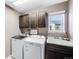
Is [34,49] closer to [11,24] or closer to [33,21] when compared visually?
[33,21]

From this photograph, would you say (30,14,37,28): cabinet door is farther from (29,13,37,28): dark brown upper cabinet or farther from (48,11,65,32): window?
(48,11,65,32): window

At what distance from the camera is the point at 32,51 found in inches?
113

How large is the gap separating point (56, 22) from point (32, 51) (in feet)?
4.27

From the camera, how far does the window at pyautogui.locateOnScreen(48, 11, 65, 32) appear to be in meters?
2.95

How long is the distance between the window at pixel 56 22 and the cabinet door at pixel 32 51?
91 centimetres

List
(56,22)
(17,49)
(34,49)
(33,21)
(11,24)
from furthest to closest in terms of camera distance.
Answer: (11,24) → (33,21) → (17,49) → (56,22) → (34,49)

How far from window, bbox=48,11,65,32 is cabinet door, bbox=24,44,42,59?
91cm

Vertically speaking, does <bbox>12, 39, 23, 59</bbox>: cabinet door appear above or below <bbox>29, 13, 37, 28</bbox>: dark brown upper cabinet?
below

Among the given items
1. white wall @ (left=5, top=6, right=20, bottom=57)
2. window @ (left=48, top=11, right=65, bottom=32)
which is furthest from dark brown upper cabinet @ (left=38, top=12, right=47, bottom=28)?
white wall @ (left=5, top=6, right=20, bottom=57)

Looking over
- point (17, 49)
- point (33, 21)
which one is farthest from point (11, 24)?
point (17, 49)
